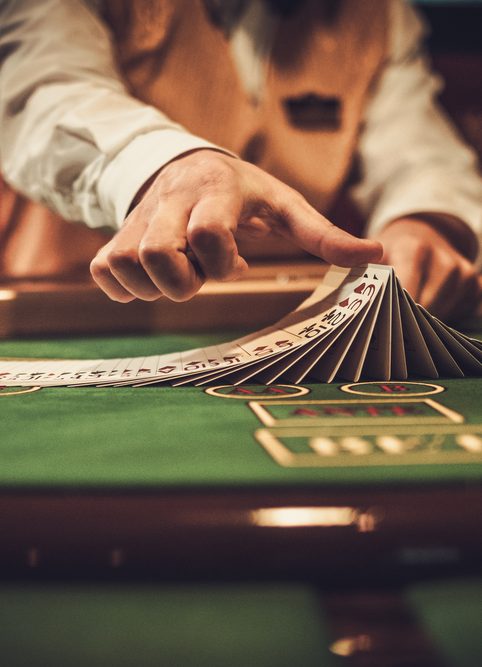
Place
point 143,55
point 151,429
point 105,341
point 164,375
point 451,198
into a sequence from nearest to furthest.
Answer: point 151,429 → point 164,375 → point 105,341 → point 451,198 → point 143,55

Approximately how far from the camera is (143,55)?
7.25ft

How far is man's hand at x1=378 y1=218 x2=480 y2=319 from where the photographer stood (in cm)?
137

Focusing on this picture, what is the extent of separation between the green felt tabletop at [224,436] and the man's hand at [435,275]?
599 millimetres

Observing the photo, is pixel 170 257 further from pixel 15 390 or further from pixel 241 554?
pixel 241 554

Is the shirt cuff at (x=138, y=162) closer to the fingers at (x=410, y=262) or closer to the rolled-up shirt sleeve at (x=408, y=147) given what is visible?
the fingers at (x=410, y=262)

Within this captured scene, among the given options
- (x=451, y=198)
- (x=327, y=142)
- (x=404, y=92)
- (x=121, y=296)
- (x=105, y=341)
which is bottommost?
(x=105, y=341)

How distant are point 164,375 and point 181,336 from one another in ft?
1.49

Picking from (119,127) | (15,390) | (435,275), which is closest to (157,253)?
(15,390)

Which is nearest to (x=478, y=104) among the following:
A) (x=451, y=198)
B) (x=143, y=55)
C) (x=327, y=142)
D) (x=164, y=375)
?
(x=327, y=142)

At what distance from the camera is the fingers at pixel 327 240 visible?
0.88 metres

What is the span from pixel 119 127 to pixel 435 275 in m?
0.73

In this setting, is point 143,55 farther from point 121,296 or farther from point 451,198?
point 121,296

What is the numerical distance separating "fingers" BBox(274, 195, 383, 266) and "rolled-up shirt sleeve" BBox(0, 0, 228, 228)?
246mm

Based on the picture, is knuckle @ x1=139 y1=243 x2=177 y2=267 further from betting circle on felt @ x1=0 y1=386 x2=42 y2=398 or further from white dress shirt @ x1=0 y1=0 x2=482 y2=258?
white dress shirt @ x1=0 y1=0 x2=482 y2=258
